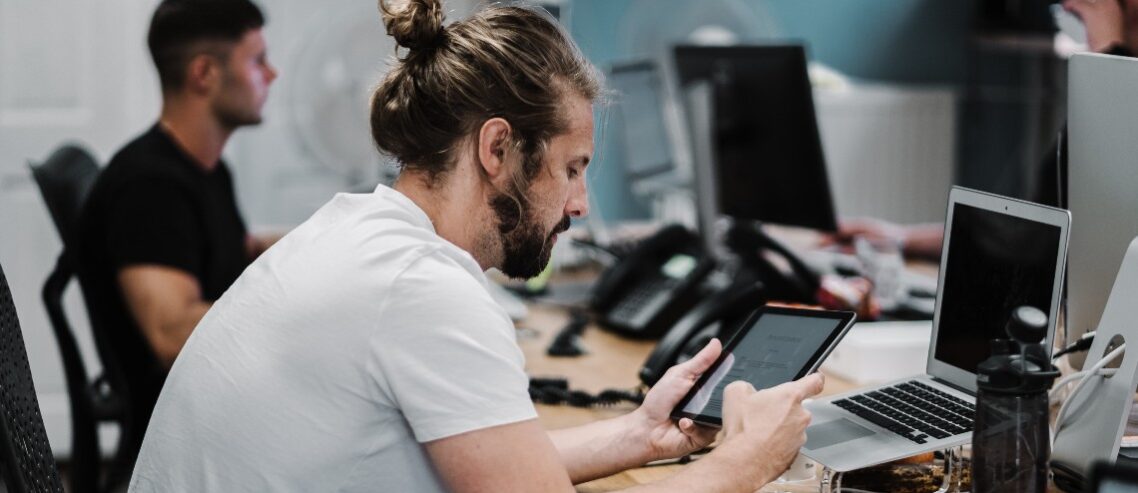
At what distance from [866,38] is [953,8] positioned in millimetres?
386

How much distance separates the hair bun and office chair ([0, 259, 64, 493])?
48cm

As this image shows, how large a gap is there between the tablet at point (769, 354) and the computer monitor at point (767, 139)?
0.95 meters

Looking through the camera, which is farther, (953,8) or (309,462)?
(953,8)

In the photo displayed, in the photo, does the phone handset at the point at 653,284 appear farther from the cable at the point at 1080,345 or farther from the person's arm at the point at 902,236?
the cable at the point at 1080,345

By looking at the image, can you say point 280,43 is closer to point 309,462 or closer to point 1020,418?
point 309,462

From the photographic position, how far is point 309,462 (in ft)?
3.98

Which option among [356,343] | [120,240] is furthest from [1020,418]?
[120,240]

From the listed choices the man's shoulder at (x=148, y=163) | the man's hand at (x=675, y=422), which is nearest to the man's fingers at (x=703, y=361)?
the man's hand at (x=675, y=422)

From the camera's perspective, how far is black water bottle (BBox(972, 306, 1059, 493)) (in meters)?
1.14

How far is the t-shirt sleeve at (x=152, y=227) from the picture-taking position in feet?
7.30

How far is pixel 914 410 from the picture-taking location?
142 cm

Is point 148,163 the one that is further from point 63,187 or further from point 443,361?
point 443,361

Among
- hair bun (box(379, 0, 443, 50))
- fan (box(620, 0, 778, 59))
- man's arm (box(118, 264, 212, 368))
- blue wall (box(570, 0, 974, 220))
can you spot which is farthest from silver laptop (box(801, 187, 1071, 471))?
blue wall (box(570, 0, 974, 220))

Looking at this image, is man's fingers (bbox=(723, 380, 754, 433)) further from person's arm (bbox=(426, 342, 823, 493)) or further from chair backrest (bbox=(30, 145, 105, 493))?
chair backrest (bbox=(30, 145, 105, 493))
